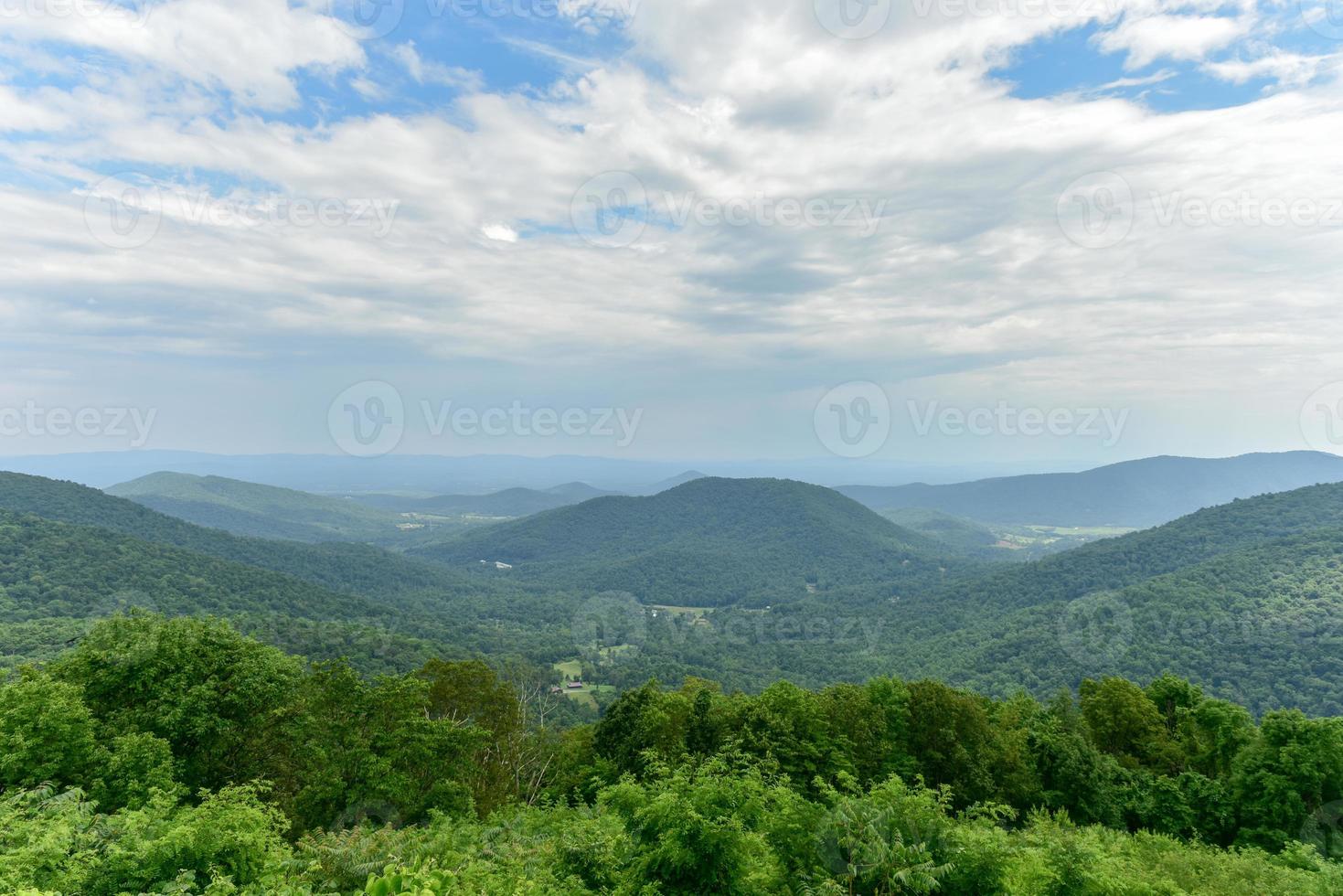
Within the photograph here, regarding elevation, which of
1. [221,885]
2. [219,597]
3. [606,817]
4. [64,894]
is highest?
[221,885]

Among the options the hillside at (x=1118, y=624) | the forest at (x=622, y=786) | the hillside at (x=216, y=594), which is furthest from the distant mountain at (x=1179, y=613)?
the hillside at (x=216, y=594)

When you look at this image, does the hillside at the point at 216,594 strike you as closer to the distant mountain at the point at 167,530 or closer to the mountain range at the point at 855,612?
the distant mountain at the point at 167,530

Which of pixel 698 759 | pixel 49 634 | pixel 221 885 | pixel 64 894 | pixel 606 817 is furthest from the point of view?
pixel 49 634

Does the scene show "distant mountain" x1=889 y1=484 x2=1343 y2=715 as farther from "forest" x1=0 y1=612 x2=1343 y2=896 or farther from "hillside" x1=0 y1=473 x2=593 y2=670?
"hillside" x1=0 y1=473 x2=593 y2=670

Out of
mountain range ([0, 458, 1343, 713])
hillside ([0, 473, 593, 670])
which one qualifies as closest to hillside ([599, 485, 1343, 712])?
mountain range ([0, 458, 1343, 713])

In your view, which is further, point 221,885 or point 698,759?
point 698,759

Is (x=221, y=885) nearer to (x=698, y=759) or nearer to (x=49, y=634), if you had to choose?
(x=698, y=759)

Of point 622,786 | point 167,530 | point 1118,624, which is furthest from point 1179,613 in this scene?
point 167,530

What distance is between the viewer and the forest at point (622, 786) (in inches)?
468

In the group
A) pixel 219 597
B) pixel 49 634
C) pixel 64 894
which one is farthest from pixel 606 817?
pixel 219 597

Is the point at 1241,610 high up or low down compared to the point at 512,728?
down

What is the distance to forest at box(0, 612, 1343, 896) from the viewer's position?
39.0 ft

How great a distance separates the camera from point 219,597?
119m

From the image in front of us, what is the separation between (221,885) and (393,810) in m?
16.8
